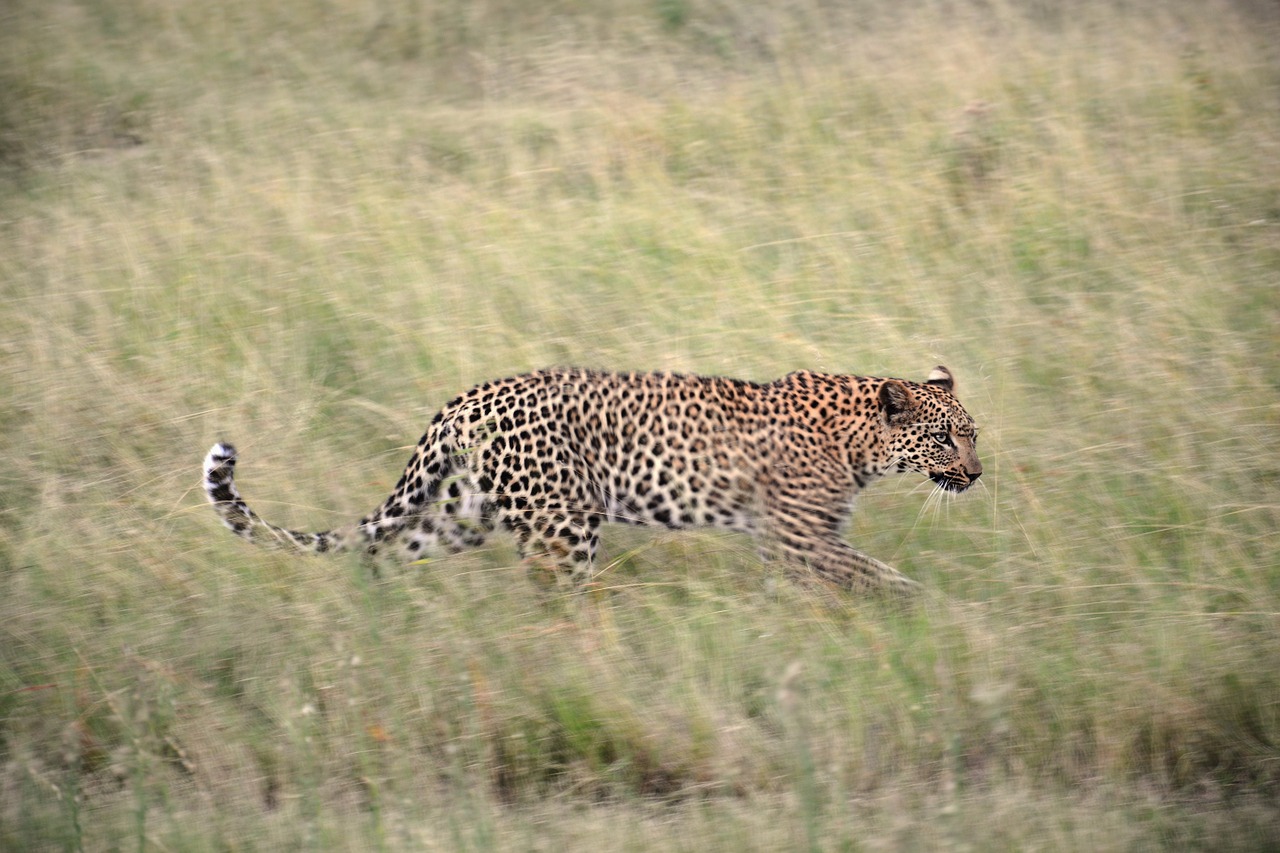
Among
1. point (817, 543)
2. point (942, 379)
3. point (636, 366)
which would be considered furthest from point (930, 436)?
point (636, 366)

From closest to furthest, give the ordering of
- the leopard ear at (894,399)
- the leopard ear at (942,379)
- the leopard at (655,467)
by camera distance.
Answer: the leopard at (655,467) → the leopard ear at (894,399) → the leopard ear at (942,379)

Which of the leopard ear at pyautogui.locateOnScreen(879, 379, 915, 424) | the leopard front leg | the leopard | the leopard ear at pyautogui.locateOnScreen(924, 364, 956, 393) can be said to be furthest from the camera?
the leopard ear at pyautogui.locateOnScreen(924, 364, 956, 393)

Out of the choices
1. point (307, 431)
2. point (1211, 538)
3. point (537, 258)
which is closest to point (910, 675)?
point (1211, 538)

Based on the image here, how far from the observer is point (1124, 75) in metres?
10.8

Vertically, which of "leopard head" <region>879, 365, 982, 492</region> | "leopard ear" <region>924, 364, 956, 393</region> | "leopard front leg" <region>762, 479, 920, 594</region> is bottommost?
"leopard front leg" <region>762, 479, 920, 594</region>

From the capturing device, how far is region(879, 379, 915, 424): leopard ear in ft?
20.4

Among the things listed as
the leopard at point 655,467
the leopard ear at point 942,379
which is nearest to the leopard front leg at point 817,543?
the leopard at point 655,467

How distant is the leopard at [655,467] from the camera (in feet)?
19.9

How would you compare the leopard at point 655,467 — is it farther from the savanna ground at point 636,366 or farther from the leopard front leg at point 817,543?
the savanna ground at point 636,366

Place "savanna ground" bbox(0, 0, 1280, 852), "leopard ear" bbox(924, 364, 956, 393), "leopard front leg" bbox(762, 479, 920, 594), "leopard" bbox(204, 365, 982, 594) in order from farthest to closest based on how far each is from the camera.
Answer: "leopard ear" bbox(924, 364, 956, 393) → "leopard" bbox(204, 365, 982, 594) → "leopard front leg" bbox(762, 479, 920, 594) → "savanna ground" bbox(0, 0, 1280, 852)

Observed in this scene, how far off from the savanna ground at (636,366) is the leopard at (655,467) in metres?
0.22

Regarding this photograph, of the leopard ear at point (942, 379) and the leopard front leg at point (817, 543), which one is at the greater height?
the leopard ear at point (942, 379)

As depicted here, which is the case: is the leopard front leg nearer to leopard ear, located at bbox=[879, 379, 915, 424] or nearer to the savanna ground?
the savanna ground

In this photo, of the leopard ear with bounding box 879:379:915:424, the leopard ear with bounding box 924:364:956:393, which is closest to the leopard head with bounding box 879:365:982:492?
the leopard ear with bounding box 879:379:915:424
